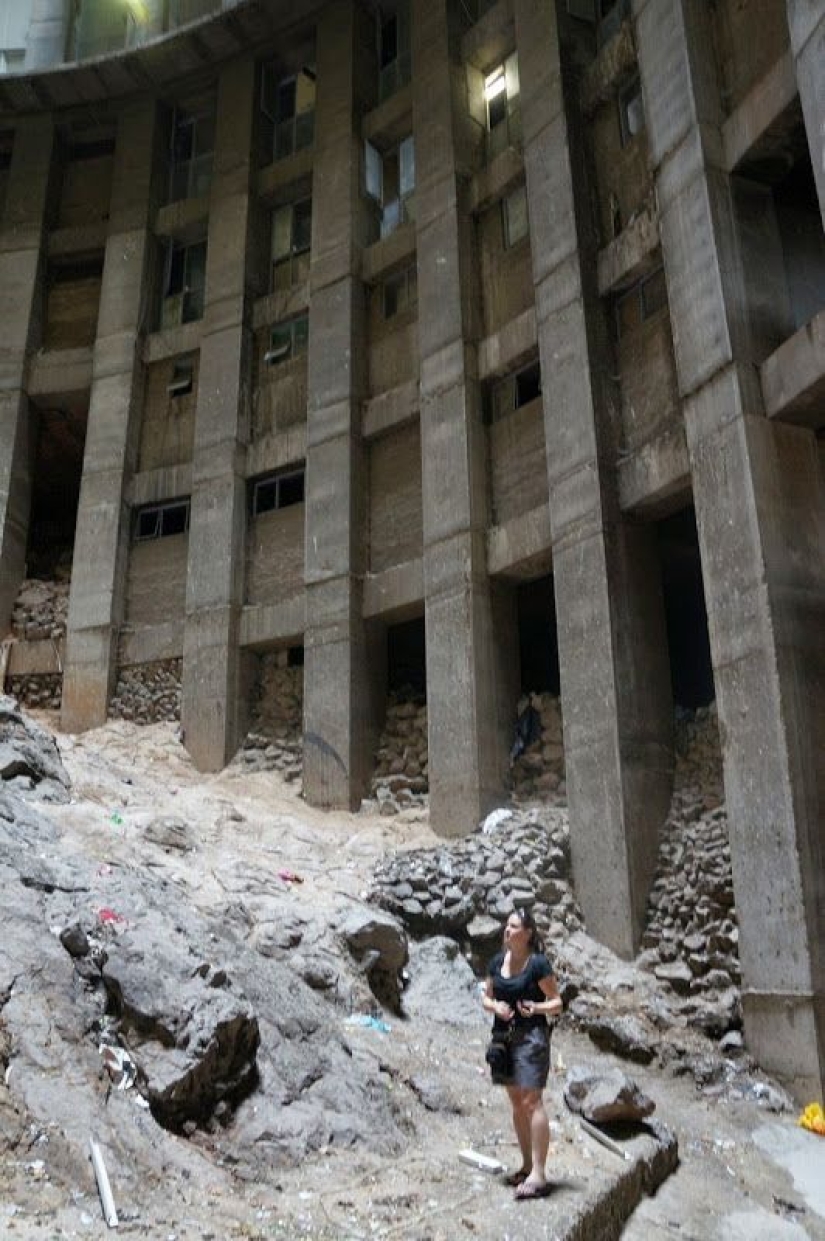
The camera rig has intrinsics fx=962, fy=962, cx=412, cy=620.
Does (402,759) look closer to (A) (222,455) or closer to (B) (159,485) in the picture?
(A) (222,455)

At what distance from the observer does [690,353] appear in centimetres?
1192

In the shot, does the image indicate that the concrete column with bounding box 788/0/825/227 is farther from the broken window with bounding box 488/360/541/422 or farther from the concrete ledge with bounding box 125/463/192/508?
the concrete ledge with bounding box 125/463/192/508

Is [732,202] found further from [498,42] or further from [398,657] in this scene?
[398,657]

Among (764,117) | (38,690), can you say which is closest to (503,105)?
(764,117)

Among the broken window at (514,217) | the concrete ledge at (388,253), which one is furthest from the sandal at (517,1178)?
the concrete ledge at (388,253)

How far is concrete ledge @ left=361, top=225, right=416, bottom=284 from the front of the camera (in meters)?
17.9

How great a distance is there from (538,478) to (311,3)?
13.1 m

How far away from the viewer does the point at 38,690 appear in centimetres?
1855

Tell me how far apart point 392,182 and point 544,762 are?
Result: 12603 millimetres

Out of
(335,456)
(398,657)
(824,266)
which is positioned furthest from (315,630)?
(824,266)

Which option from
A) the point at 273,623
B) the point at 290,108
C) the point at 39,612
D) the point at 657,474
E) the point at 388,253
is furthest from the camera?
the point at 290,108

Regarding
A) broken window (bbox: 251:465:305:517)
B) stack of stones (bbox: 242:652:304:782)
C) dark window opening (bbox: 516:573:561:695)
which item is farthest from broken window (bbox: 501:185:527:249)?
stack of stones (bbox: 242:652:304:782)

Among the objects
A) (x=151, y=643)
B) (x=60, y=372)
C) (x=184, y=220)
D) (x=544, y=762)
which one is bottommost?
(x=544, y=762)

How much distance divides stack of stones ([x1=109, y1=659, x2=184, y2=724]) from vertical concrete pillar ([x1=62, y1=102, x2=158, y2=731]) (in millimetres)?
259
